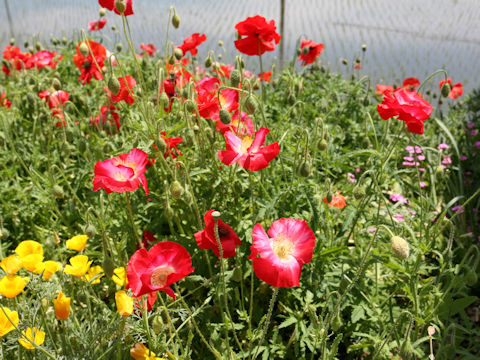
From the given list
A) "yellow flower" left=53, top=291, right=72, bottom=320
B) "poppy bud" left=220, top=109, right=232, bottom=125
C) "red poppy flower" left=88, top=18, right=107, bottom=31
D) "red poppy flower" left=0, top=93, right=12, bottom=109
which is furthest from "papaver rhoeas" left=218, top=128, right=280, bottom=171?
"red poppy flower" left=88, top=18, right=107, bottom=31

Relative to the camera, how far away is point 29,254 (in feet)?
4.57

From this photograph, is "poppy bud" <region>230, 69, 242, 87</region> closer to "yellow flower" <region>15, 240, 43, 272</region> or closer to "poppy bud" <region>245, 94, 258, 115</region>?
"poppy bud" <region>245, 94, 258, 115</region>

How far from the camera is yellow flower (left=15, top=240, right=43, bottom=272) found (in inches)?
52.7

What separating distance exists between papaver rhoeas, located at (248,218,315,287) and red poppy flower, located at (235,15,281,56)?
0.99m

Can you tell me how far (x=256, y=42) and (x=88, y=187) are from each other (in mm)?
1322

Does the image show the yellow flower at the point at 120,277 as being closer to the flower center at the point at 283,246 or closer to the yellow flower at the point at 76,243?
the yellow flower at the point at 76,243

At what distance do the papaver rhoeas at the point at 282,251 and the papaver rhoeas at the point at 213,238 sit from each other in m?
0.15

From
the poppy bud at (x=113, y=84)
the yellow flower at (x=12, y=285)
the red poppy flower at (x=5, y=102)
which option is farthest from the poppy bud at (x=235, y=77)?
the red poppy flower at (x=5, y=102)

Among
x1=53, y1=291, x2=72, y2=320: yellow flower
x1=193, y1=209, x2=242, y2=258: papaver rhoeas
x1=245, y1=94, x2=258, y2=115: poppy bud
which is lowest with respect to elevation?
x1=53, y1=291, x2=72, y2=320: yellow flower

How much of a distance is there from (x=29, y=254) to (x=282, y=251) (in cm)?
88

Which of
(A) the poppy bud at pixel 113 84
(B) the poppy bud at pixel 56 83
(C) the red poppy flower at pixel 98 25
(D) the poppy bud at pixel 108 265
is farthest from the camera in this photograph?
(C) the red poppy flower at pixel 98 25

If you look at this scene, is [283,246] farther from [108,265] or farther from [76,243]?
[76,243]

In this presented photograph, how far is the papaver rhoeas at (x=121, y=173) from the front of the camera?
4.57ft

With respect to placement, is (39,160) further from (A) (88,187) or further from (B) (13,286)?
(B) (13,286)
